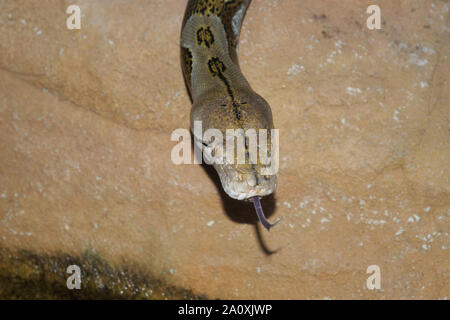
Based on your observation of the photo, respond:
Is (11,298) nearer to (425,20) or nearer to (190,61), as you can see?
(190,61)

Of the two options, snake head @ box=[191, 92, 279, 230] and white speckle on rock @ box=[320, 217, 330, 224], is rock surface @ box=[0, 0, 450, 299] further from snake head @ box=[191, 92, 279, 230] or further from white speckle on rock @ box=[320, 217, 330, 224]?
snake head @ box=[191, 92, 279, 230]

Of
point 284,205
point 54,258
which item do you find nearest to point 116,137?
point 54,258

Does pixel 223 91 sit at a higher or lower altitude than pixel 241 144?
higher

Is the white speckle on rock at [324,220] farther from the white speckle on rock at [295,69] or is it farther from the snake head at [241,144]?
the white speckle on rock at [295,69]

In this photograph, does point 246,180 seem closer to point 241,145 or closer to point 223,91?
point 241,145

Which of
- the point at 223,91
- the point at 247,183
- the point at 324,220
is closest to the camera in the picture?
the point at 247,183

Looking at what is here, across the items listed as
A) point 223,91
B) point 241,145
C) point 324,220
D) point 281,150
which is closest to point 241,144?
point 241,145

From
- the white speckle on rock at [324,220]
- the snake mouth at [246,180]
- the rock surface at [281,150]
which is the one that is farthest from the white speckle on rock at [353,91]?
the snake mouth at [246,180]
